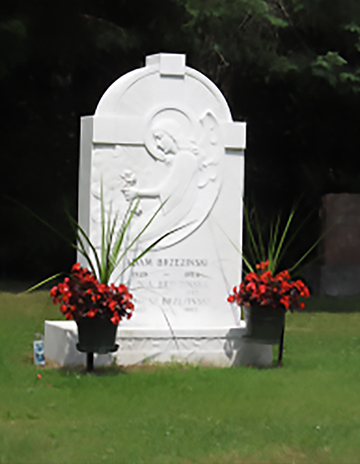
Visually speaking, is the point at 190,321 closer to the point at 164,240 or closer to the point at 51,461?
the point at 164,240

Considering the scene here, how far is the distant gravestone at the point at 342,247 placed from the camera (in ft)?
44.7

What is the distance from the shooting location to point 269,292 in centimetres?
704

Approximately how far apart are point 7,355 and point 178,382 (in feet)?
6.45

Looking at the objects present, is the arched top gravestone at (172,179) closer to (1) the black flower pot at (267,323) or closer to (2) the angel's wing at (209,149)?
(2) the angel's wing at (209,149)

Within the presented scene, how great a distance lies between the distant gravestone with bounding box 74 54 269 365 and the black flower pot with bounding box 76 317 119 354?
1.83 feet

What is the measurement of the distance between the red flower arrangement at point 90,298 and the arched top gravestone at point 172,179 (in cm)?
60

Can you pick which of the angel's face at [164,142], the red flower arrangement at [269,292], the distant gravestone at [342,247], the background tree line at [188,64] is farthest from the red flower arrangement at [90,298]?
the distant gravestone at [342,247]

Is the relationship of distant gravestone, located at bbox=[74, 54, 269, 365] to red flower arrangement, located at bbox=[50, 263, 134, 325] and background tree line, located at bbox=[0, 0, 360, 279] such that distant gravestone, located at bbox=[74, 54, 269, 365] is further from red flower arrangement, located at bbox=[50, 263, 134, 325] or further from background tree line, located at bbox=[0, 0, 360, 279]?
background tree line, located at bbox=[0, 0, 360, 279]

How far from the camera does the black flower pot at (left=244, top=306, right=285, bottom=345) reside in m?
7.10

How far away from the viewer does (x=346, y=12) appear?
11.8 m

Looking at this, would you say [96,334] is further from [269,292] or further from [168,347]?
[269,292]

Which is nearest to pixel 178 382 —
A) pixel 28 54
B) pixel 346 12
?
pixel 346 12

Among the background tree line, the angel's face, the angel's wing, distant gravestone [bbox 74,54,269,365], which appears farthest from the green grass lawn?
the background tree line

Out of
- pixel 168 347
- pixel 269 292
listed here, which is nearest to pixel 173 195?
pixel 269 292
